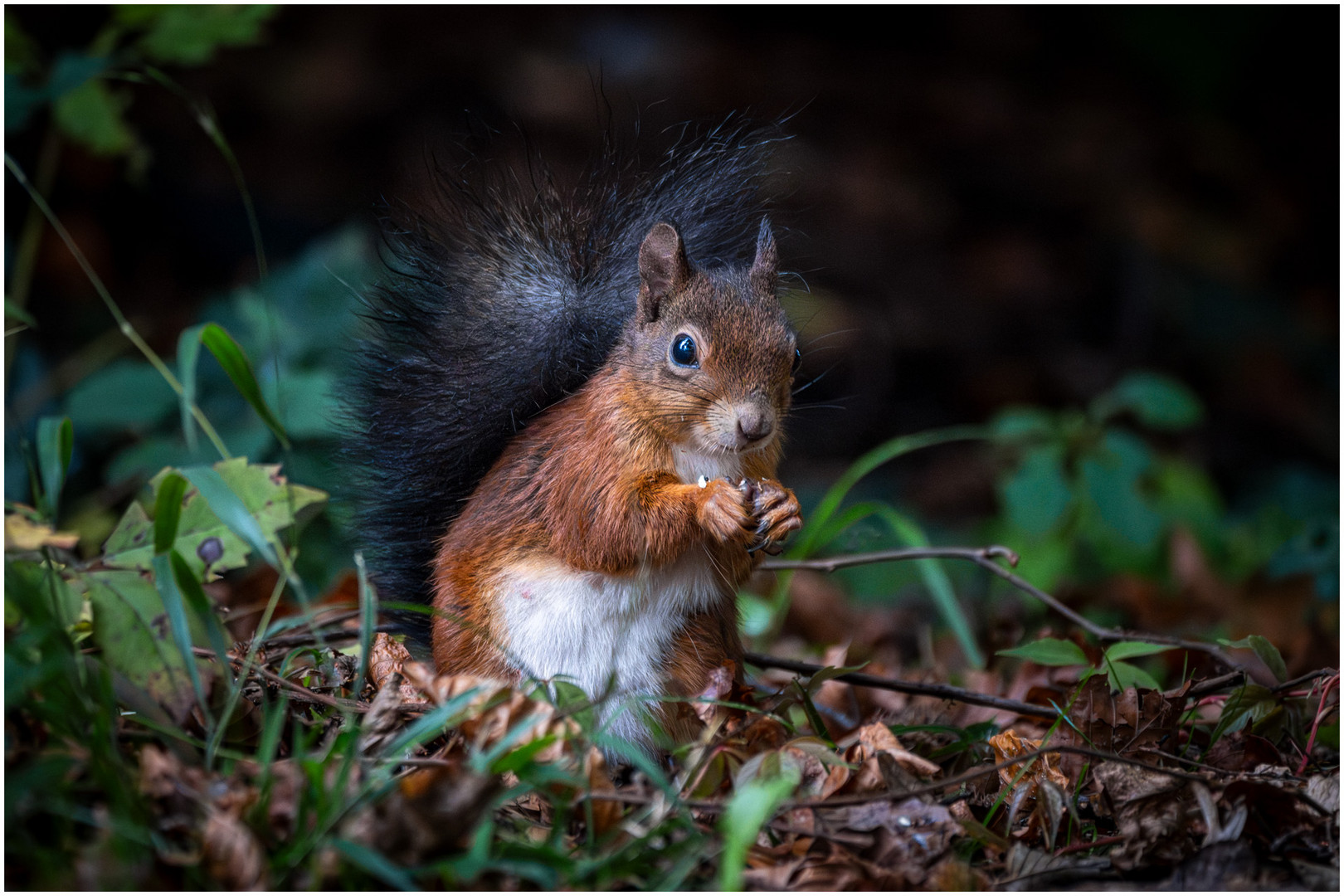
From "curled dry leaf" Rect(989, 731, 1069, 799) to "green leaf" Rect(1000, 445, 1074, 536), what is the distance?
1507mm

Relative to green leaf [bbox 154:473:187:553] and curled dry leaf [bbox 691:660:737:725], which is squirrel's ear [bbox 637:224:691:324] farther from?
green leaf [bbox 154:473:187:553]

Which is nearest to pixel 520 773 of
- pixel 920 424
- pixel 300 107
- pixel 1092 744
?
pixel 1092 744

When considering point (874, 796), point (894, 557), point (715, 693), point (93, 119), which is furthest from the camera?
point (93, 119)

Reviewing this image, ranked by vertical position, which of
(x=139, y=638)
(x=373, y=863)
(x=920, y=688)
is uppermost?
(x=139, y=638)

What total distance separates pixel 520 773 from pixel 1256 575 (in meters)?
3.99

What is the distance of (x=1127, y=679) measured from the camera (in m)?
2.16

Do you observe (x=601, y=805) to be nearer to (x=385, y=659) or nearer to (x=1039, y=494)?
(x=385, y=659)

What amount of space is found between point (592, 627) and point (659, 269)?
27.5 inches

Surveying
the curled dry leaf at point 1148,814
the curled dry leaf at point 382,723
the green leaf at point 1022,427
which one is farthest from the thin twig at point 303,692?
the green leaf at point 1022,427

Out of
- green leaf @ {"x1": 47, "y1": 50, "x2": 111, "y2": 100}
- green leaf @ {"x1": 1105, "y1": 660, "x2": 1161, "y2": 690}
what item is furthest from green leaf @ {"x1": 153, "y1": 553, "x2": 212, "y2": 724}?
green leaf @ {"x1": 1105, "y1": 660, "x2": 1161, "y2": 690}

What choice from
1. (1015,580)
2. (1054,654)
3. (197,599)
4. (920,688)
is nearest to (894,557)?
(1015,580)

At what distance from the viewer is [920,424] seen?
18.6 feet

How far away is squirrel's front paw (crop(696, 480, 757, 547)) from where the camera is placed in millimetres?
1866

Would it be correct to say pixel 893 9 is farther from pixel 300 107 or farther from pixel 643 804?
pixel 643 804
